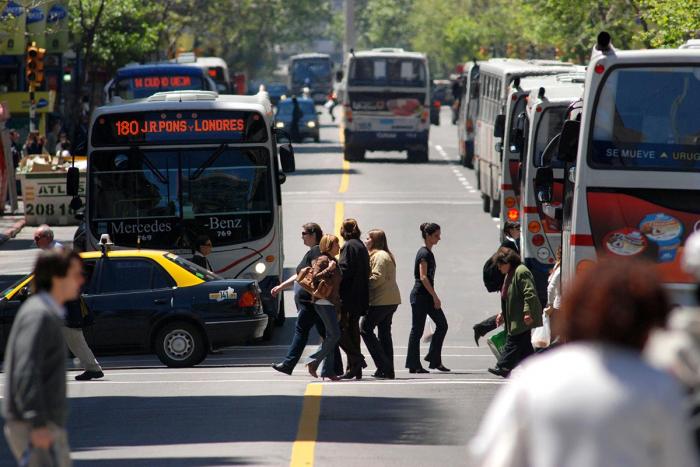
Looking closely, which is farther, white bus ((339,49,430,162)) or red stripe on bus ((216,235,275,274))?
white bus ((339,49,430,162))

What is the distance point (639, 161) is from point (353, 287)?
2993mm

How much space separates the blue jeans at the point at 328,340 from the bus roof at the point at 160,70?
27.9m

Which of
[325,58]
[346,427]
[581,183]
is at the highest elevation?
[581,183]

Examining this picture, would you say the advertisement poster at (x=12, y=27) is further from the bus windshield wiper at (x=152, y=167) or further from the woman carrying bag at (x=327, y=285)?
the woman carrying bag at (x=327, y=285)

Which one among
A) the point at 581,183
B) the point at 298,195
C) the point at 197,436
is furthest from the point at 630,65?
the point at 298,195

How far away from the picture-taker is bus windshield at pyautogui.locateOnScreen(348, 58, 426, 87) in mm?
47688

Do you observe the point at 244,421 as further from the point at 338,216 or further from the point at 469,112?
the point at 469,112

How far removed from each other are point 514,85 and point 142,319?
443 inches

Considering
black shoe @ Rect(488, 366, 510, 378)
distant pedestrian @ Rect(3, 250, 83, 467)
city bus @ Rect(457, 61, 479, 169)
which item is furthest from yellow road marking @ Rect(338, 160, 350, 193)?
distant pedestrian @ Rect(3, 250, 83, 467)

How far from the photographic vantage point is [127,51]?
189 ft

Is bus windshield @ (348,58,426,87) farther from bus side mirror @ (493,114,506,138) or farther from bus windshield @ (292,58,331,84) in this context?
bus windshield @ (292,58,331,84)

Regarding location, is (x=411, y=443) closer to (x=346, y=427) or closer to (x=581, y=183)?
(x=346, y=427)

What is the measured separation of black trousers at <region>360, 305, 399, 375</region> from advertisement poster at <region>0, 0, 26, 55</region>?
66.6 ft

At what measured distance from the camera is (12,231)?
32.3 meters
